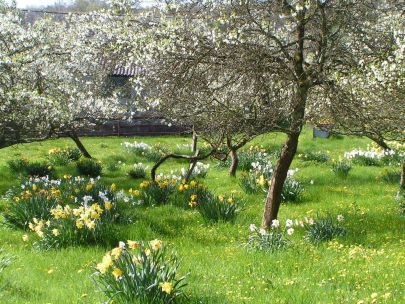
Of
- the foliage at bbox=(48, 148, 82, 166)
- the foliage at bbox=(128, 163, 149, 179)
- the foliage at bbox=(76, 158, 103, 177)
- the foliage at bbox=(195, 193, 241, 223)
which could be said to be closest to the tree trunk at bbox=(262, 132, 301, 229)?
the foliage at bbox=(195, 193, 241, 223)

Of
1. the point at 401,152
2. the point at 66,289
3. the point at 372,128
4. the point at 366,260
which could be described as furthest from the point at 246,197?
the point at 401,152

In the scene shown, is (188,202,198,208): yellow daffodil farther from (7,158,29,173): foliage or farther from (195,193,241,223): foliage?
(7,158,29,173): foliage

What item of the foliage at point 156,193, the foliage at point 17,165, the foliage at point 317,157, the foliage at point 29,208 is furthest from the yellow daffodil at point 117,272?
the foliage at point 317,157

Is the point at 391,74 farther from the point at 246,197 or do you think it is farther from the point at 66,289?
the point at 66,289

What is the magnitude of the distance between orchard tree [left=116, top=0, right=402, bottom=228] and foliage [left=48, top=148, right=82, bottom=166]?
8675 mm

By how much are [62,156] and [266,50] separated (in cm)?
1044

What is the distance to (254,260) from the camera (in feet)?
21.1

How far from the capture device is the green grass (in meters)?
5.31

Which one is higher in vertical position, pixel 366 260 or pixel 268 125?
pixel 268 125

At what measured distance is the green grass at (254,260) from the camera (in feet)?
17.4

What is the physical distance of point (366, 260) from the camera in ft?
21.3

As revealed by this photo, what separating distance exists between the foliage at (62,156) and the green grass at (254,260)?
16.8 feet

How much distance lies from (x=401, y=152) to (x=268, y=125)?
1100 centimetres

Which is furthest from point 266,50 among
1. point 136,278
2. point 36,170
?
point 36,170
